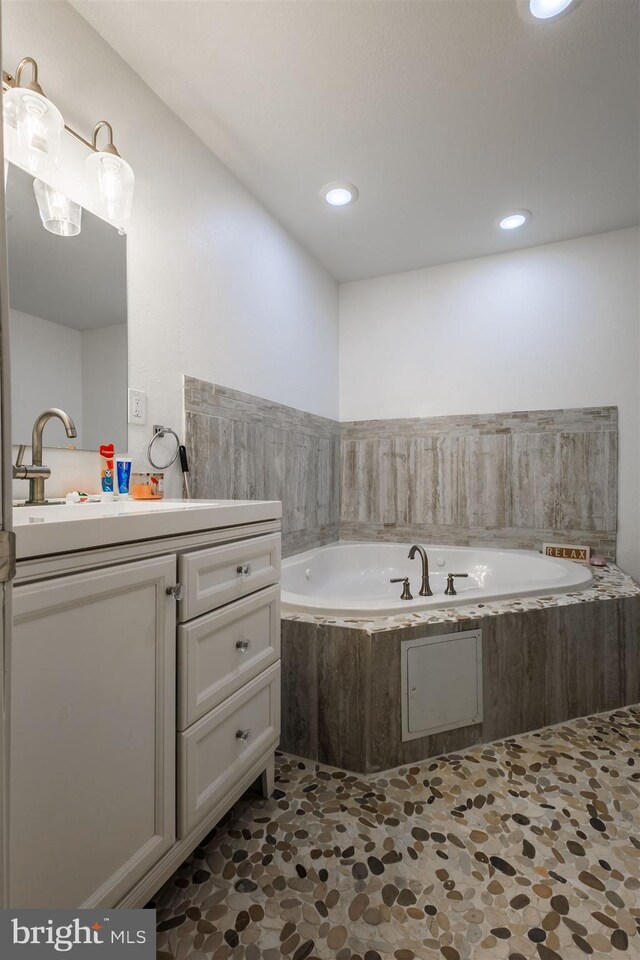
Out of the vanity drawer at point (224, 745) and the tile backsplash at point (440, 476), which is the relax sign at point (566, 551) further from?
the vanity drawer at point (224, 745)

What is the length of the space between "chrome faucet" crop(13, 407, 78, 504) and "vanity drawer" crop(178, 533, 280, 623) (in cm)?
46

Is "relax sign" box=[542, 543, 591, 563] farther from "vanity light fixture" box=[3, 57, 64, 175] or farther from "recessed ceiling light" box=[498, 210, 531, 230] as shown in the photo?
"vanity light fixture" box=[3, 57, 64, 175]

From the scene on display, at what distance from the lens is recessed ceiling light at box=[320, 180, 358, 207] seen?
2.37m

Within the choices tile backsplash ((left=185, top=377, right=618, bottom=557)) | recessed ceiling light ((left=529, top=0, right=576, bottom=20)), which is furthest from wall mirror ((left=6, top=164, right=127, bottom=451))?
recessed ceiling light ((left=529, top=0, right=576, bottom=20))

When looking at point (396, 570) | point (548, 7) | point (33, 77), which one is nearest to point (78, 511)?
point (33, 77)

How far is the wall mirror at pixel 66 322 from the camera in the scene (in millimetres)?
1321

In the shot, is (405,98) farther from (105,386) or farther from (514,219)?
(105,386)

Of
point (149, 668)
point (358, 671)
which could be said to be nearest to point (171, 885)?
point (149, 668)

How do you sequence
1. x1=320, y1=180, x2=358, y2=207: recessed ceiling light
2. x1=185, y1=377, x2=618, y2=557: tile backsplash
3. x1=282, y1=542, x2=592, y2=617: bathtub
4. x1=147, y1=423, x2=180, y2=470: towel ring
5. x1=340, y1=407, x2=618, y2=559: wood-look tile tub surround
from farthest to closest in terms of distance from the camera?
1. x1=340, y1=407, x2=618, y2=559: wood-look tile tub surround
2. x1=185, y1=377, x2=618, y2=557: tile backsplash
3. x1=282, y1=542, x2=592, y2=617: bathtub
4. x1=320, y1=180, x2=358, y2=207: recessed ceiling light
5. x1=147, y1=423, x2=180, y2=470: towel ring

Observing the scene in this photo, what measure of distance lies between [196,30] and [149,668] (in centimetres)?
195

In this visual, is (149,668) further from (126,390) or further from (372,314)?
(372,314)

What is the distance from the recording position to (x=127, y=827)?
888mm

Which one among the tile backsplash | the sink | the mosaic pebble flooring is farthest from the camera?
the tile backsplash

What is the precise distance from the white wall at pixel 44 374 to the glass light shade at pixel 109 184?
419mm
